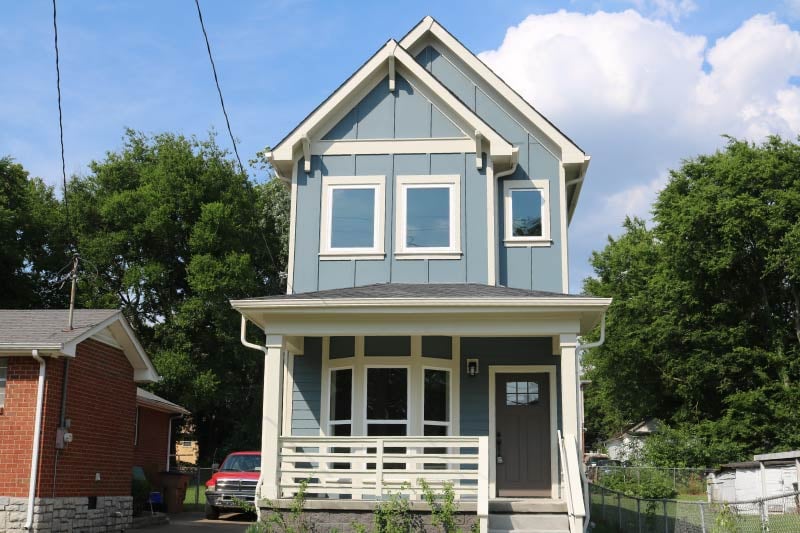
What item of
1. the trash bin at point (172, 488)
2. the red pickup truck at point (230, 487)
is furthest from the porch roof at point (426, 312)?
the trash bin at point (172, 488)

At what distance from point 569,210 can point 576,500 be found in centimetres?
821

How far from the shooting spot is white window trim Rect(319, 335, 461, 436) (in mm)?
13734

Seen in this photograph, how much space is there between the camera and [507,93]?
52.3 feet

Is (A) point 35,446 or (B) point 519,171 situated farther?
(B) point 519,171

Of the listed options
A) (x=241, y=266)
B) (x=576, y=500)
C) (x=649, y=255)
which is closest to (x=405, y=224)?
(x=576, y=500)

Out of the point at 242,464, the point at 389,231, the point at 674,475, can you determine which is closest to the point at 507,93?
the point at 389,231

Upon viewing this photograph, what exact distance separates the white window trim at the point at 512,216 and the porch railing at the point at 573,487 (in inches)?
169

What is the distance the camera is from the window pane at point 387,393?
13812mm

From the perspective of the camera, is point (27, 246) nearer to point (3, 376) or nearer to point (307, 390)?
point (3, 376)

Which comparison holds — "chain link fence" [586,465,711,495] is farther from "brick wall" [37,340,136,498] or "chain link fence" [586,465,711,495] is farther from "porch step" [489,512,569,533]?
"porch step" [489,512,569,533]

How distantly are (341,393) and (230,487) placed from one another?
814cm

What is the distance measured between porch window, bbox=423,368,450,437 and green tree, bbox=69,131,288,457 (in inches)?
886

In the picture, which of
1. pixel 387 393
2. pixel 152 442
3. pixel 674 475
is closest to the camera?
pixel 387 393

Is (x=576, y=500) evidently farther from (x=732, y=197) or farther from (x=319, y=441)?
(x=732, y=197)
